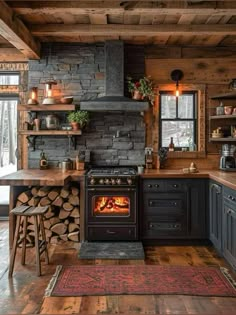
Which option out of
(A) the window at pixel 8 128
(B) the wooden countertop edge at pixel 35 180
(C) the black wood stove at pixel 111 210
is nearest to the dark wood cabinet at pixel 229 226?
(C) the black wood stove at pixel 111 210

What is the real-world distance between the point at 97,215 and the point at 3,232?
1550 mm

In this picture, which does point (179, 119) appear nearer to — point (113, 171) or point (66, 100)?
point (113, 171)

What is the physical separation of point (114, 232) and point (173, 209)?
843 mm

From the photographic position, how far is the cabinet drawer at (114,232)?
4.90m

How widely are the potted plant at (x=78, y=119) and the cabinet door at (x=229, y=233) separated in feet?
7.87

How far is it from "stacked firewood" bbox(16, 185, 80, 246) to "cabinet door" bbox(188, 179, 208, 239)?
4.95 feet

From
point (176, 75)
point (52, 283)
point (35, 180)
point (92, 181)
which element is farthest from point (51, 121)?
point (52, 283)

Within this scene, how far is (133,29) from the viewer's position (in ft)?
15.8

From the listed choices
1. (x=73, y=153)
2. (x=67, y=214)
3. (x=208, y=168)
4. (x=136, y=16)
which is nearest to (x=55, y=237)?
(x=67, y=214)

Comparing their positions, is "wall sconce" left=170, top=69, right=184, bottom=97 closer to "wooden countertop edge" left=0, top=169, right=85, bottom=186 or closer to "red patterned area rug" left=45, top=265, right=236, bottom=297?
"wooden countertop edge" left=0, top=169, right=85, bottom=186

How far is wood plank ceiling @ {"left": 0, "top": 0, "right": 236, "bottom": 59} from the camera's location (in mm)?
3998

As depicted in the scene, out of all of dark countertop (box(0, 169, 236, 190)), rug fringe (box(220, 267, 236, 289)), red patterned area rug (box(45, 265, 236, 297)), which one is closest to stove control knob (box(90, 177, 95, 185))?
dark countertop (box(0, 169, 236, 190))

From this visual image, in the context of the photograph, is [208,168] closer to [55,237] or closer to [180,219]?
[180,219]

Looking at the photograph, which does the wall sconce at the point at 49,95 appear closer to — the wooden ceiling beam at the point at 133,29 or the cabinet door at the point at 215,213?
the wooden ceiling beam at the point at 133,29
